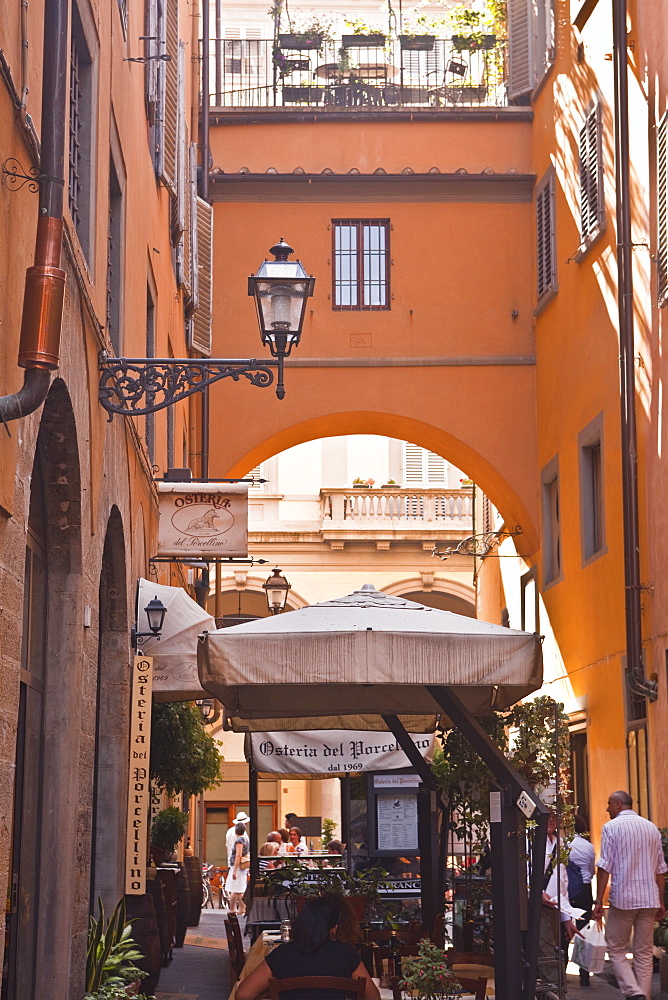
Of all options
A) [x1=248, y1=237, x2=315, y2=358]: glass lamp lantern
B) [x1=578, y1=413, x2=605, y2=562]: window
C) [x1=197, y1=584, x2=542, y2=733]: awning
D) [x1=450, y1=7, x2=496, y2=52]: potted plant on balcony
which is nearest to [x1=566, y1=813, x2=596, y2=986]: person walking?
[x1=578, y1=413, x2=605, y2=562]: window

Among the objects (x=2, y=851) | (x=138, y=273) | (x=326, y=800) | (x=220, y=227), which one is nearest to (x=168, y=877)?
(x=138, y=273)

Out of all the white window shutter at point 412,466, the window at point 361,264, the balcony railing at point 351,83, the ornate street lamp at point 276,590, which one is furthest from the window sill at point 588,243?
the white window shutter at point 412,466

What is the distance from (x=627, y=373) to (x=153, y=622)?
20.1ft

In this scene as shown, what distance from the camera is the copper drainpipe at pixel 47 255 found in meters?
5.09

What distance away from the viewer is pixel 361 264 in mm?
21016

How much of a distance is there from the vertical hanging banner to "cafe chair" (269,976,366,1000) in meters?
3.94

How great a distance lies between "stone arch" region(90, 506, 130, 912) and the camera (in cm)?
1041

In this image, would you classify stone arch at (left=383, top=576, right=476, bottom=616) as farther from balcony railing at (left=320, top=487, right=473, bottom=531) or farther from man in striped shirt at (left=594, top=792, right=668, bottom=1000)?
man in striped shirt at (left=594, top=792, right=668, bottom=1000)

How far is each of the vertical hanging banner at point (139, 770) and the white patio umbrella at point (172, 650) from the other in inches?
55.6

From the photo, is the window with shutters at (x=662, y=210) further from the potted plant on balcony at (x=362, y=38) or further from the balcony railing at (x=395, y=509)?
the balcony railing at (x=395, y=509)

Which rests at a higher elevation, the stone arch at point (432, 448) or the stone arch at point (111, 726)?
the stone arch at point (432, 448)

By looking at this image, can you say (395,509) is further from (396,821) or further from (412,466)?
(396,821)

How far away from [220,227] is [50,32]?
1516cm

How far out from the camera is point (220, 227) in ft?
69.1
